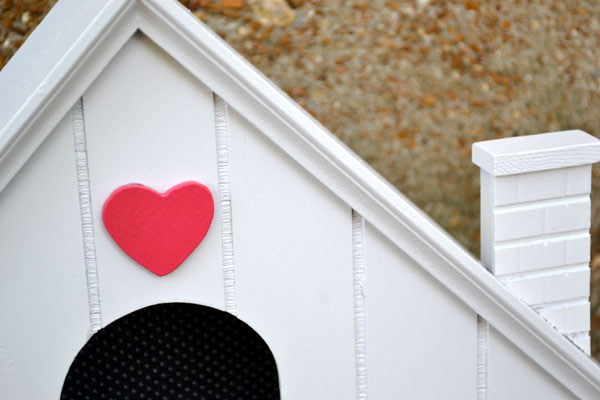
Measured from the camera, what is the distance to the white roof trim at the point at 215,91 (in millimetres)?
588

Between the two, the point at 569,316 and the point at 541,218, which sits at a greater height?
the point at 541,218

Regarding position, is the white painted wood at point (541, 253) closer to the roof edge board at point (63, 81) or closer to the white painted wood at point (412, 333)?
the white painted wood at point (412, 333)

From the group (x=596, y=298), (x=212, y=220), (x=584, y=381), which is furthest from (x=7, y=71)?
(x=596, y=298)

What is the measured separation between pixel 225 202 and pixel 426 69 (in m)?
0.61

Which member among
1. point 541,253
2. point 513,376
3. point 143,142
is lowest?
point 513,376

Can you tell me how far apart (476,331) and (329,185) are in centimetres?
20

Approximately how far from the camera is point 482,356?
74 cm

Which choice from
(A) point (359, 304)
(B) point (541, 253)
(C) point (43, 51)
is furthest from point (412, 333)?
(C) point (43, 51)

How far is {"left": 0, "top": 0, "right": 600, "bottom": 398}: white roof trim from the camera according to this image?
1.93 feet

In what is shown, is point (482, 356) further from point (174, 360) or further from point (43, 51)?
point (43, 51)

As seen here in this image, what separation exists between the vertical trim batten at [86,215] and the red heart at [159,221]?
0.05 ft

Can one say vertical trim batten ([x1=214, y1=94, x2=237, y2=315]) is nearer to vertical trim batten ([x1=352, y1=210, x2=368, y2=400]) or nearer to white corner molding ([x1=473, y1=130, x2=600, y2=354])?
vertical trim batten ([x1=352, y1=210, x2=368, y2=400])

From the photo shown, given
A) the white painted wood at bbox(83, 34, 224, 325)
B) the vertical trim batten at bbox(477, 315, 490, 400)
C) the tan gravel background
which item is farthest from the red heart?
the tan gravel background

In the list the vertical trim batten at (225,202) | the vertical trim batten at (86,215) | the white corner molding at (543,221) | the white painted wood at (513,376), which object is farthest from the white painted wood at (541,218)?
the vertical trim batten at (86,215)
